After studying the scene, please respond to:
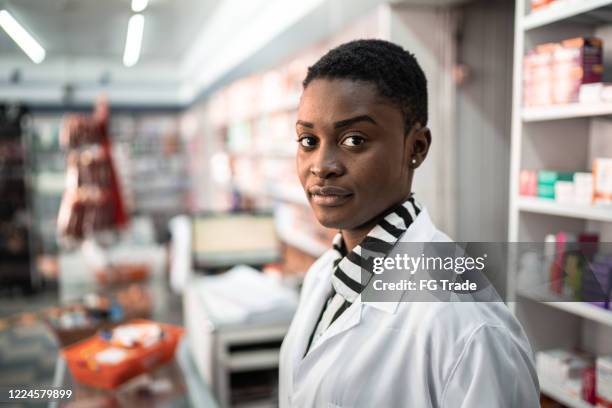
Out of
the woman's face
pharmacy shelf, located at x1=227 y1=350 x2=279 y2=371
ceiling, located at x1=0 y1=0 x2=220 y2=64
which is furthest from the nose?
pharmacy shelf, located at x1=227 y1=350 x2=279 y2=371

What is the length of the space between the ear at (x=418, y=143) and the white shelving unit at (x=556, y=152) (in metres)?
0.82

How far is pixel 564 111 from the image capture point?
151cm

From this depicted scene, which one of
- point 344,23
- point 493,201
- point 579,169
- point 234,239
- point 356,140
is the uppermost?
point 344,23

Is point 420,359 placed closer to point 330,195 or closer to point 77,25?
point 330,195

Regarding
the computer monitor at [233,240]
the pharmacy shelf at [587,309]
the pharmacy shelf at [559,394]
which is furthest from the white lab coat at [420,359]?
the computer monitor at [233,240]

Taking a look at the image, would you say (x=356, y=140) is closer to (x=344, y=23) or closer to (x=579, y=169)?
(x=579, y=169)

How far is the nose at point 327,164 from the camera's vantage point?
0.80m

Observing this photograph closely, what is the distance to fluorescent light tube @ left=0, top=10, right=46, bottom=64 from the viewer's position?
112 cm

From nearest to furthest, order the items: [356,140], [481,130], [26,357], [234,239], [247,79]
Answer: [356,140]
[481,130]
[234,239]
[26,357]
[247,79]

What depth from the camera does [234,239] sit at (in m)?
2.90

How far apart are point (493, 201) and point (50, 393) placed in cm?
197

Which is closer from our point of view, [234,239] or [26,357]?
[234,239]

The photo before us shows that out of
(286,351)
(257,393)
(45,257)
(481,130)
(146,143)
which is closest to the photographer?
(286,351)

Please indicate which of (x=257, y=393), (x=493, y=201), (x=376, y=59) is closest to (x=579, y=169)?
(x=493, y=201)
